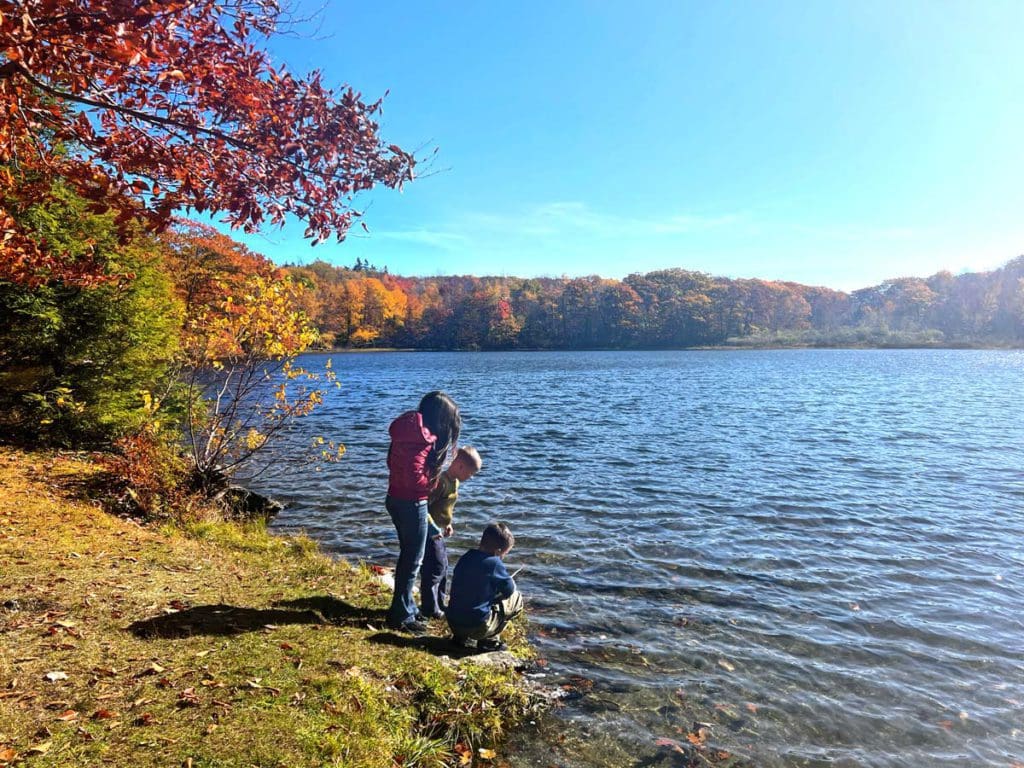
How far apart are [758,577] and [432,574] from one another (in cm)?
544

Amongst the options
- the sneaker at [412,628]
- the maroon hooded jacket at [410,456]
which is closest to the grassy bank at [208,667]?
the sneaker at [412,628]

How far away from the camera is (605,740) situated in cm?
519

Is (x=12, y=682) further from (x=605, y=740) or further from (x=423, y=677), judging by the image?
(x=605, y=740)

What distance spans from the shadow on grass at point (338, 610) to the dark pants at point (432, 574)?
0.51m

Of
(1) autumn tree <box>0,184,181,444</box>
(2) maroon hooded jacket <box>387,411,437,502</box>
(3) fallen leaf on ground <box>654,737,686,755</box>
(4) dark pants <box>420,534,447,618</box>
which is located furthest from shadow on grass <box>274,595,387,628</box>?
(1) autumn tree <box>0,184,181,444</box>

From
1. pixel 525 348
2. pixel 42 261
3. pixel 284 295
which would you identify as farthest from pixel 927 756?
pixel 525 348

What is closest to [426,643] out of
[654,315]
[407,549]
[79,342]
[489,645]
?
[489,645]

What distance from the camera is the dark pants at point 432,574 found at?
21.8ft

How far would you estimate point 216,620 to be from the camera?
568 cm

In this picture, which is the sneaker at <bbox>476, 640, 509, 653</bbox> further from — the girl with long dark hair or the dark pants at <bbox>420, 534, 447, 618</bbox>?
the dark pants at <bbox>420, 534, 447, 618</bbox>

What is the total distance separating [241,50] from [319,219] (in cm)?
133

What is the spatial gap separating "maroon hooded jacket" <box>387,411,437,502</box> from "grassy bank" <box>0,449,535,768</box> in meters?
1.55

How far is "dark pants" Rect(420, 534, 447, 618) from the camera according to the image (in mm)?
6656

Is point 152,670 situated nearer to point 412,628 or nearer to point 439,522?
point 412,628
